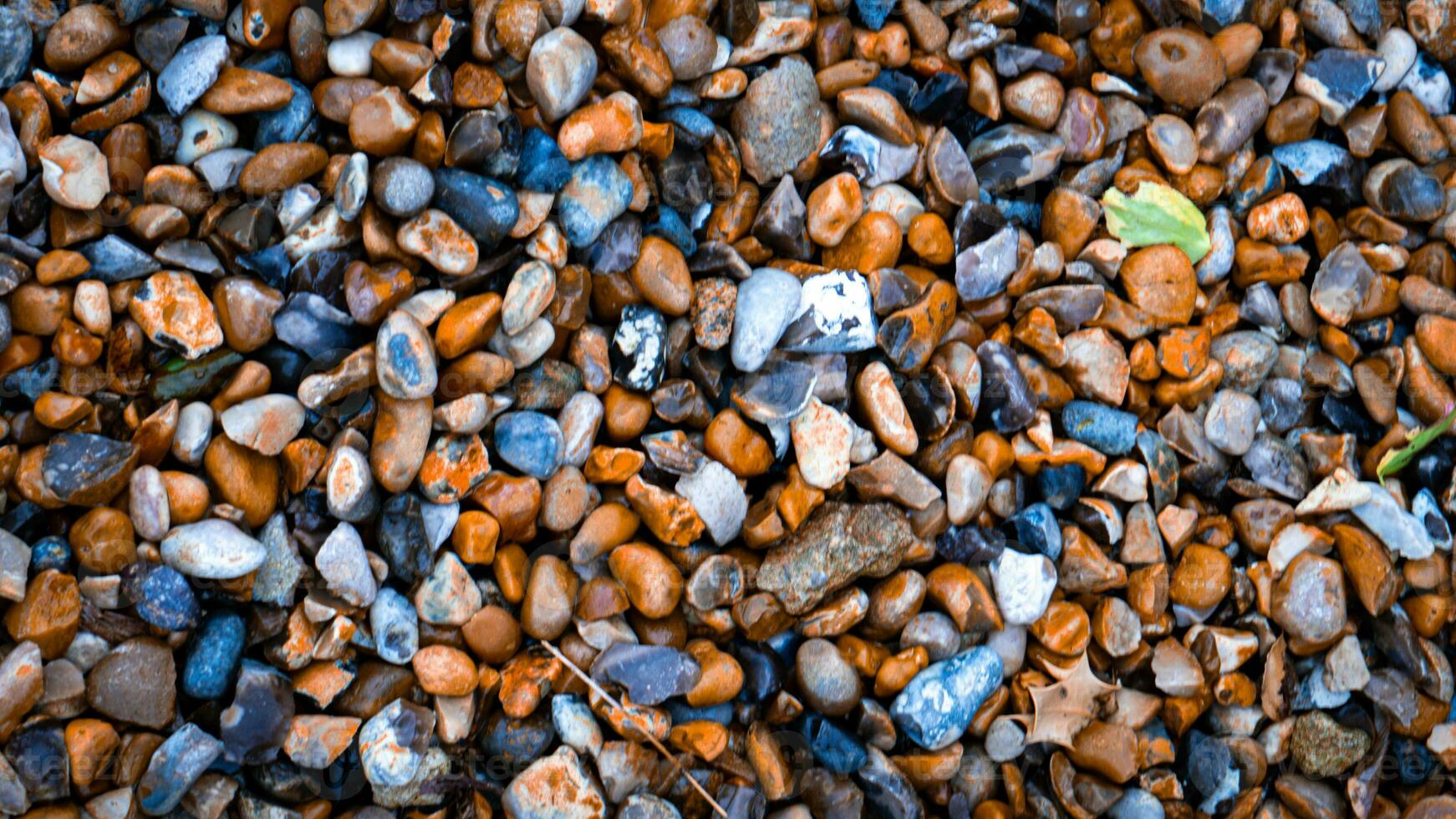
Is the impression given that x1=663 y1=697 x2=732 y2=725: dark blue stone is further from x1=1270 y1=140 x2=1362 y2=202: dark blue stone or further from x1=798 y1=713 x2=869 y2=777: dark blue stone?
x1=1270 y1=140 x2=1362 y2=202: dark blue stone

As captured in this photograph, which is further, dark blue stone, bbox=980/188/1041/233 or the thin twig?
dark blue stone, bbox=980/188/1041/233

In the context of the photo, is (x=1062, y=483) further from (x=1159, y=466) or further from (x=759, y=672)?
(x=759, y=672)

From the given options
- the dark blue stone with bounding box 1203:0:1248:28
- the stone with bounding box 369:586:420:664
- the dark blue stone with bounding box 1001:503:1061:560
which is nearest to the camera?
the stone with bounding box 369:586:420:664

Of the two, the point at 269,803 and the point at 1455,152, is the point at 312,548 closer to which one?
the point at 269,803

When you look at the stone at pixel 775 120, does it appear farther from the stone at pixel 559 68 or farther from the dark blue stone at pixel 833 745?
the dark blue stone at pixel 833 745

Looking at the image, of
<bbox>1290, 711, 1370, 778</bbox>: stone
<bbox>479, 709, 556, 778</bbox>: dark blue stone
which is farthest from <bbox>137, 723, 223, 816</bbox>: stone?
<bbox>1290, 711, 1370, 778</bbox>: stone

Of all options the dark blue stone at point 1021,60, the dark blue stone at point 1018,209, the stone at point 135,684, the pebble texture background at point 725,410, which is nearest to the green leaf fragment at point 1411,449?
the pebble texture background at point 725,410

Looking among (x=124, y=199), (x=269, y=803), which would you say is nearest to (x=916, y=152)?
(x=124, y=199)
